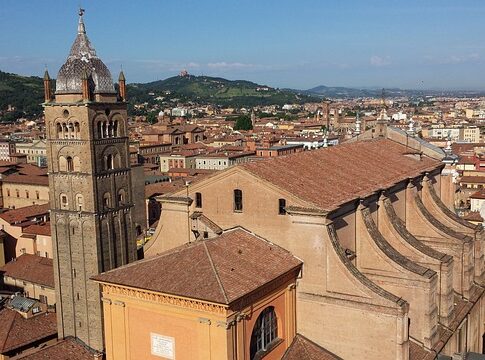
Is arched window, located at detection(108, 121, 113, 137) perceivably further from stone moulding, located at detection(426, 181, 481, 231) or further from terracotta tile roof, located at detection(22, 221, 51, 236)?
terracotta tile roof, located at detection(22, 221, 51, 236)

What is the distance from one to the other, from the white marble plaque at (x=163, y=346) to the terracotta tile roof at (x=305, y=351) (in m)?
4.99

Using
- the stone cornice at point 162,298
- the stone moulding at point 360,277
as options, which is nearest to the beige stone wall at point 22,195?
the stone cornice at point 162,298

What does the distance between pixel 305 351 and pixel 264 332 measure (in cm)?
250

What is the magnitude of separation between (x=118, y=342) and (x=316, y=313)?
27.2 ft

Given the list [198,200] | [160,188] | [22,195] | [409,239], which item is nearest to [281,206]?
[198,200]

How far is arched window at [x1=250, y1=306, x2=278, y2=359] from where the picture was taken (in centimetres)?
2303

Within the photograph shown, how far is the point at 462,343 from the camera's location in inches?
1225

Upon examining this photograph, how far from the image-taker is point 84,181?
105ft

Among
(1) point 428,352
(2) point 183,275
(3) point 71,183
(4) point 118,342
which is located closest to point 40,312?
(3) point 71,183

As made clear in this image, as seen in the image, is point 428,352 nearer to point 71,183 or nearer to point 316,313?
point 316,313

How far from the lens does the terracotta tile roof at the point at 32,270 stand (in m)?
43.4

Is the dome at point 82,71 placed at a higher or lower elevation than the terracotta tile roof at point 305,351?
higher

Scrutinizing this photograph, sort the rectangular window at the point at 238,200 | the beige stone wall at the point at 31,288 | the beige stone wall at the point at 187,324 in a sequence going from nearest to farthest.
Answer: the beige stone wall at the point at 187,324 < the rectangular window at the point at 238,200 < the beige stone wall at the point at 31,288

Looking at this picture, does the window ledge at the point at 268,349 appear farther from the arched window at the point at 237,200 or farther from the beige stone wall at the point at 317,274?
the arched window at the point at 237,200
